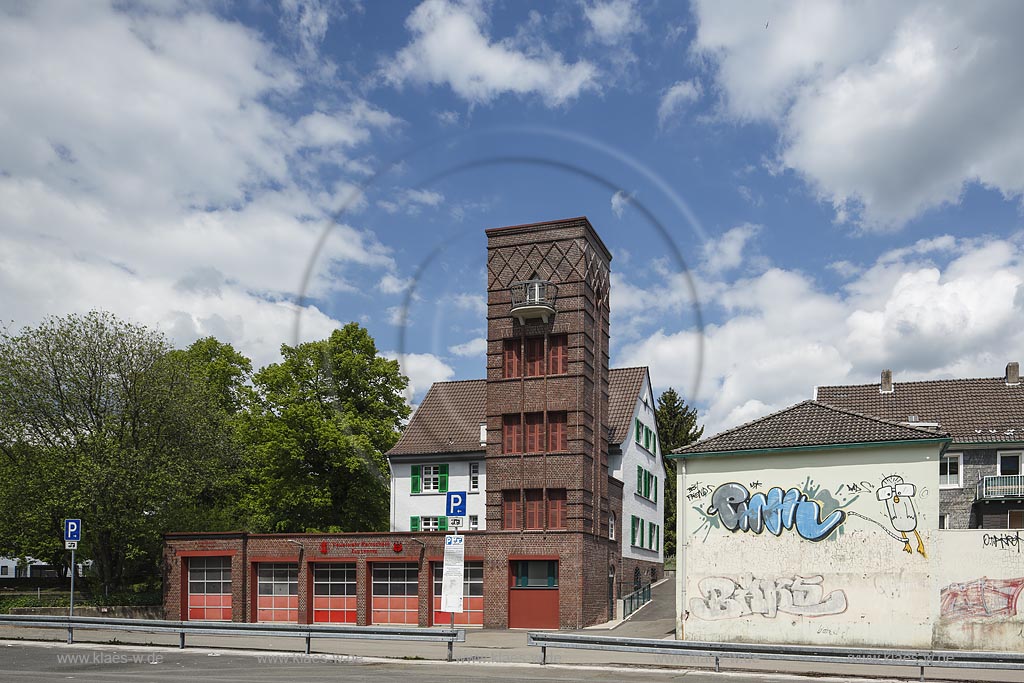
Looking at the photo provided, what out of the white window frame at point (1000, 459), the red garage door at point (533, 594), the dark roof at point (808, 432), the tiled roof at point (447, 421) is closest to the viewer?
the dark roof at point (808, 432)

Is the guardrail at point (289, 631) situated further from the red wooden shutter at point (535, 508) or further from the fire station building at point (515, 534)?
the red wooden shutter at point (535, 508)

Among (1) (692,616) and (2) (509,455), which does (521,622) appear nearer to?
(2) (509,455)

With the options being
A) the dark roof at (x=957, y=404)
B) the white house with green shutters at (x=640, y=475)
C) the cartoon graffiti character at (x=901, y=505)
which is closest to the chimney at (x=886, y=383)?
the dark roof at (x=957, y=404)

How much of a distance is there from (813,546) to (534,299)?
1608 cm

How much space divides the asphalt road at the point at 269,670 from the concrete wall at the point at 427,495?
2613 cm

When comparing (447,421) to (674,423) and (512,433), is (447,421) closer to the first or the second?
(512,433)

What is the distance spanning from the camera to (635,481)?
53125mm

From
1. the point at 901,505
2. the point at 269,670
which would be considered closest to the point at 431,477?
the point at 901,505

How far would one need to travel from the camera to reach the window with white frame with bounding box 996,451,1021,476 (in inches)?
1852

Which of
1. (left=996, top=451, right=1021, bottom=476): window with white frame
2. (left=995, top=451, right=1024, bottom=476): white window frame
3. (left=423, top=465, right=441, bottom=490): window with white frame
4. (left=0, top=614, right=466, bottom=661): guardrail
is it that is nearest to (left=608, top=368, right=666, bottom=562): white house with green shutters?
(left=423, top=465, right=441, bottom=490): window with white frame

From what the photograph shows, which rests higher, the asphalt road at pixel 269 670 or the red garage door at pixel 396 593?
the asphalt road at pixel 269 670

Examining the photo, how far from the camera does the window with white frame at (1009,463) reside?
4703cm

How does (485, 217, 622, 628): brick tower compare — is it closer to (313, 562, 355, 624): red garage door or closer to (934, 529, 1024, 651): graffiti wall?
(313, 562, 355, 624): red garage door

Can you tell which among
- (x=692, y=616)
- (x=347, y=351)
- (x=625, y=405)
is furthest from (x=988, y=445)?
(x=347, y=351)
